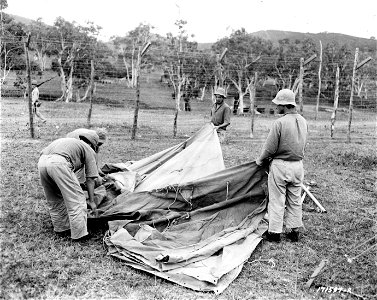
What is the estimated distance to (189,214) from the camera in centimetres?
558

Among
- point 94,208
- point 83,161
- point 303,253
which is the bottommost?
point 303,253

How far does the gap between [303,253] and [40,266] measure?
3.25 metres

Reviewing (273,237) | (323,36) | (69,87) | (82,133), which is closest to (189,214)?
(273,237)

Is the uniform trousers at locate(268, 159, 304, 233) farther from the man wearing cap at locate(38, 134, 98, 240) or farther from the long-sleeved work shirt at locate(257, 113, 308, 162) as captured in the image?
the man wearing cap at locate(38, 134, 98, 240)

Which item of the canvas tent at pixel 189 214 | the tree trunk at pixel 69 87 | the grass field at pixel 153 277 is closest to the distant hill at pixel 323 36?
the tree trunk at pixel 69 87

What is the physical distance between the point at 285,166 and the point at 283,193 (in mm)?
375

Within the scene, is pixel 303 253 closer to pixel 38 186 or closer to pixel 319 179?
pixel 319 179

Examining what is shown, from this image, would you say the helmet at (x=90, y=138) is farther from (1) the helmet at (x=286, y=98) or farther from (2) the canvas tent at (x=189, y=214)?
(1) the helmet at (x=286, y=98)

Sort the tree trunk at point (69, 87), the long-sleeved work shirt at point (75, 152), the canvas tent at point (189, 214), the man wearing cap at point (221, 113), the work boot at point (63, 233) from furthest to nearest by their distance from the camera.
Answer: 1. the tree trunk at point (69, 87)
2. the man wearing cap at point (221, 113)
3. the work boot at point (63, 233)
4. the long-sleeved work shirt at point (75, 152)
5. the canvas tent at point (189, 214)

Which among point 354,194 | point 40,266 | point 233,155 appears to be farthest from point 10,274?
point 233,155

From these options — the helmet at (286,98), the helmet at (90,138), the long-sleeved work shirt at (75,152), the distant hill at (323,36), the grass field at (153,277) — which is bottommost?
the grass field at (153,277)

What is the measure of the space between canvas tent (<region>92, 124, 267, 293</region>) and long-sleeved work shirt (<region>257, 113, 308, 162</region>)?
531 mm

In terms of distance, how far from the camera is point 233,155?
1111 cm

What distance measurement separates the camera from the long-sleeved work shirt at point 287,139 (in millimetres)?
5238
